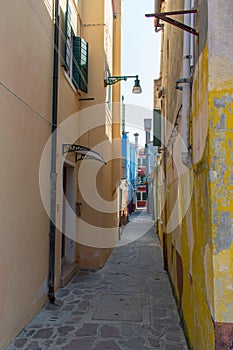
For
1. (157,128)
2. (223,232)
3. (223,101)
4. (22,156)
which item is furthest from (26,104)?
(157,128)

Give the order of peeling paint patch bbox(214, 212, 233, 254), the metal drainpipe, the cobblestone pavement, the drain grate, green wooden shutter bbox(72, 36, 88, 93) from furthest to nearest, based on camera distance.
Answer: green wooden shutter bbox(72, 36, 88, 93)
the metal drainpipe
the drain grate
the cobblestone pavement
peeling paint patch bbox(214, 212, 233, 254)

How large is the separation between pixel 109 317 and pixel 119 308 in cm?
43

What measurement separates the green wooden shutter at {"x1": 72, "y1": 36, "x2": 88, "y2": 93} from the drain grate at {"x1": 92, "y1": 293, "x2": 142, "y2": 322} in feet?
16.4

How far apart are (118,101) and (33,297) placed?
8258 millimetres

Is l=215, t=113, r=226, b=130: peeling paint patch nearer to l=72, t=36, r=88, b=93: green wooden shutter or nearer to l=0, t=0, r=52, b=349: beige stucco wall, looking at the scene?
l=0, t=0, r=52, b=349: beige stucco wall

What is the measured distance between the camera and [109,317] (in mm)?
4801

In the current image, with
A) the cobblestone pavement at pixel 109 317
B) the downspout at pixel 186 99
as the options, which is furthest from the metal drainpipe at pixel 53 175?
the downspout at pixel 186 99

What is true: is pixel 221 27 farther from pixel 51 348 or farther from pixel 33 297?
pixel 33 297

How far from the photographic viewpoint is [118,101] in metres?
11.3

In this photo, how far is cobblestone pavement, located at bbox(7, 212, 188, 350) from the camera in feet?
13.0

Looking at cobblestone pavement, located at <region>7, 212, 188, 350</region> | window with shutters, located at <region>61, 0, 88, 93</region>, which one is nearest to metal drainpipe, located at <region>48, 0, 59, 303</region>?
cobblestone pavement, located at <region>7, 212, 188, 350</region>

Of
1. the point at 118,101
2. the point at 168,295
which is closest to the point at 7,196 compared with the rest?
the point at 168,295

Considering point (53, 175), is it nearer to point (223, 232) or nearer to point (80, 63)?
point (80, 63)

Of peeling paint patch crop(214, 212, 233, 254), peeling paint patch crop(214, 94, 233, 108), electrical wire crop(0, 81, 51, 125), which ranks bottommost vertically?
peeling paint patch crop(214, 212, 233, 254)
